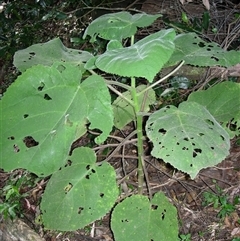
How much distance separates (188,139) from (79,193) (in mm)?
540

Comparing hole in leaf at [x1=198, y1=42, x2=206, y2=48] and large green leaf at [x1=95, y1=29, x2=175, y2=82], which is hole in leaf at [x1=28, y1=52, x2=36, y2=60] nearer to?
large green leaf at [x1=95, y1=29, x2=175, y2=82]

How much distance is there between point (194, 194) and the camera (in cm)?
209

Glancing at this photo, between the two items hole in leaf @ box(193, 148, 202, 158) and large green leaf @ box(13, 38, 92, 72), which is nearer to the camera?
hole in leaf @ box(193, 148, 202, 158)

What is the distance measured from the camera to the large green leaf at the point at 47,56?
5.26ft

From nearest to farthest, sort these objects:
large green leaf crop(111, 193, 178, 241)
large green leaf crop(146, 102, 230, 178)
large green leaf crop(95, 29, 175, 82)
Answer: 1. large green leaf crop(95, 29, 175, 82)
2. large green leaf crop(146, 102, 230, 178)
3. large green leaf crop(111, 193, 178, 241)

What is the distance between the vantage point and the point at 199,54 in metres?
1.55

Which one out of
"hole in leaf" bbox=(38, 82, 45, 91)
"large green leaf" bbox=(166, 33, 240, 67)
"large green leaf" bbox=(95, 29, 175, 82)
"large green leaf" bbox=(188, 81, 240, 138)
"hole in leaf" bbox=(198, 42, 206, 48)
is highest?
"large green leaf" bbox=(95, 29, 175, 82)

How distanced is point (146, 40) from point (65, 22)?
2.91 metres

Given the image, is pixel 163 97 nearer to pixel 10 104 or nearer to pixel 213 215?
pixel 213 215

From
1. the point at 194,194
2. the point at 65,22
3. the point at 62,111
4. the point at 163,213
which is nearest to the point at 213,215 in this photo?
the point at 194,194

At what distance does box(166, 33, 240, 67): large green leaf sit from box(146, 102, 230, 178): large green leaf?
0.61ft

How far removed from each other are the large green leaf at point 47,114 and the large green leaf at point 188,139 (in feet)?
0.61

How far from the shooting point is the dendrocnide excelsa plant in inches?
50.4

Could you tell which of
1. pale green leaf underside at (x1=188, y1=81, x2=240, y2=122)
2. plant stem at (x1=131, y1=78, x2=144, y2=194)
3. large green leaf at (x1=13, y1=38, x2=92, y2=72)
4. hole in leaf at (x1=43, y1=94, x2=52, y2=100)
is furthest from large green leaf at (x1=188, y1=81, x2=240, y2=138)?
hole in leaf at (x1=43, y1=94, x2=52, y2=100)
